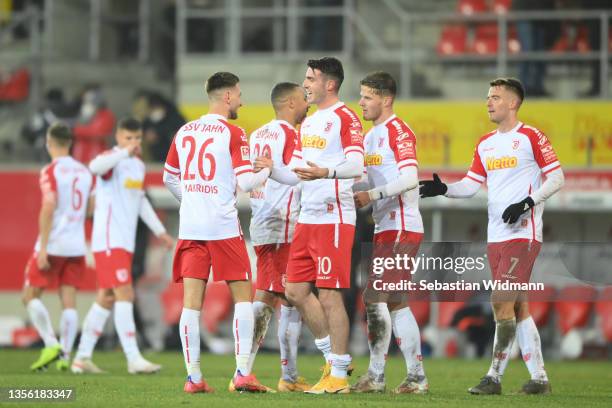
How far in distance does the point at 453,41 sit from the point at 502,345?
11.9 meters

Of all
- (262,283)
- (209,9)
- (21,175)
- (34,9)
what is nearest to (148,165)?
(21,175)

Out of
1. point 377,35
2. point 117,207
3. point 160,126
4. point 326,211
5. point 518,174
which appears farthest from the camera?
point 377,35

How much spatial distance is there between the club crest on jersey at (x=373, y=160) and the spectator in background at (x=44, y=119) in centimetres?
1061

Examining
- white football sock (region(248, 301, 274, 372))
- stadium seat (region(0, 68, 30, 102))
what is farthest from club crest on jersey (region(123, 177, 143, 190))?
stadium seat (region(0, 68, 30, 102))

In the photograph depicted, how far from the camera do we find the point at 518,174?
404 inches

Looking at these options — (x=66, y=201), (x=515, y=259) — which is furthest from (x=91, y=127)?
(x=515, y=259)

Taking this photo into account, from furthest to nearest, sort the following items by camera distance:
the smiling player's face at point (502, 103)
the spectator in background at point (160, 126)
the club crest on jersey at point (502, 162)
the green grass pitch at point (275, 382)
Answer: the spectator in background at point (160, 126) < the smiling player's face at point (502, 103) < the club crest on jersey at point (502, 162) < the green grass pitch at point (275, 382)

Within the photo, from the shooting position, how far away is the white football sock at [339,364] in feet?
31.6

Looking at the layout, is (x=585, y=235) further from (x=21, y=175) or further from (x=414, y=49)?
(x=21, y=175)

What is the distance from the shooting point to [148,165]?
64.4 feet

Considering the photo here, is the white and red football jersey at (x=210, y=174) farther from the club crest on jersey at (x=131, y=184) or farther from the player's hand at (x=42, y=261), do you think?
the player's hand at (x=42, y=261)

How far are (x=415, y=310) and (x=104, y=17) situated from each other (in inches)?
398

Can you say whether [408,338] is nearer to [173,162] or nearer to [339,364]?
[339,364]
